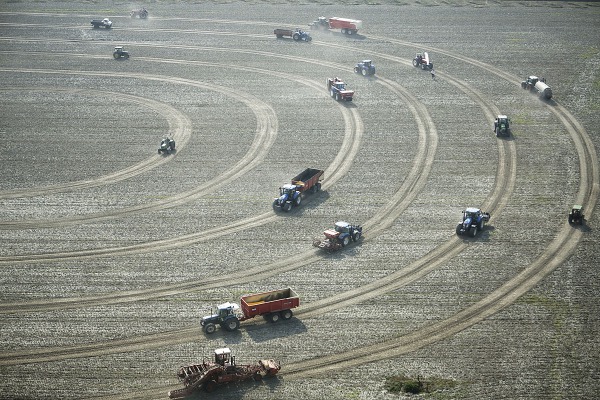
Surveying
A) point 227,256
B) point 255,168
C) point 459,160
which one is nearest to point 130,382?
point 227,256

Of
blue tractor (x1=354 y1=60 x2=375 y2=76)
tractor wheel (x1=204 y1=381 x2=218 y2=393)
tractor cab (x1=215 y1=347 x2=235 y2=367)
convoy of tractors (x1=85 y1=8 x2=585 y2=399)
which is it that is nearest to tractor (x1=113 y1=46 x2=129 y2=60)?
convoy of tractors (x1=85 y1=8 x2=585 y2=399)

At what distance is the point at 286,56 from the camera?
108 metres

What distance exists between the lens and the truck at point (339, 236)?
5841 cm

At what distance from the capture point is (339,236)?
58719 mm

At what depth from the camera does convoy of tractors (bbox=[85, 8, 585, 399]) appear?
42.6 metres

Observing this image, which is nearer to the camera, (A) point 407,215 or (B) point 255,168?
(A) point 407,215

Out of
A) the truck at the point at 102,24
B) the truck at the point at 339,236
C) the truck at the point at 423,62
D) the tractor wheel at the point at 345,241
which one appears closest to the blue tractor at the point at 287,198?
the truck at the point at 339,236

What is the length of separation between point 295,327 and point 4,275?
21936 mm

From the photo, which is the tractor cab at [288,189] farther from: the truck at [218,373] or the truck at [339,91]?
the truck at [339,91]

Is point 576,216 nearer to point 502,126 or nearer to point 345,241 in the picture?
point 345,241

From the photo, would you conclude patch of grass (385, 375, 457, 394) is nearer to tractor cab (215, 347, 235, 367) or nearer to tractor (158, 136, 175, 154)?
tractor cab (215, 347, 235, 367)

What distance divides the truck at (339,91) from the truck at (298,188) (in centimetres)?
2233

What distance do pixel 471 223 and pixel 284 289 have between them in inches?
676

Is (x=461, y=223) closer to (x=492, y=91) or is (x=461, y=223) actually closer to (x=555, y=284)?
(x=555, y=284)
